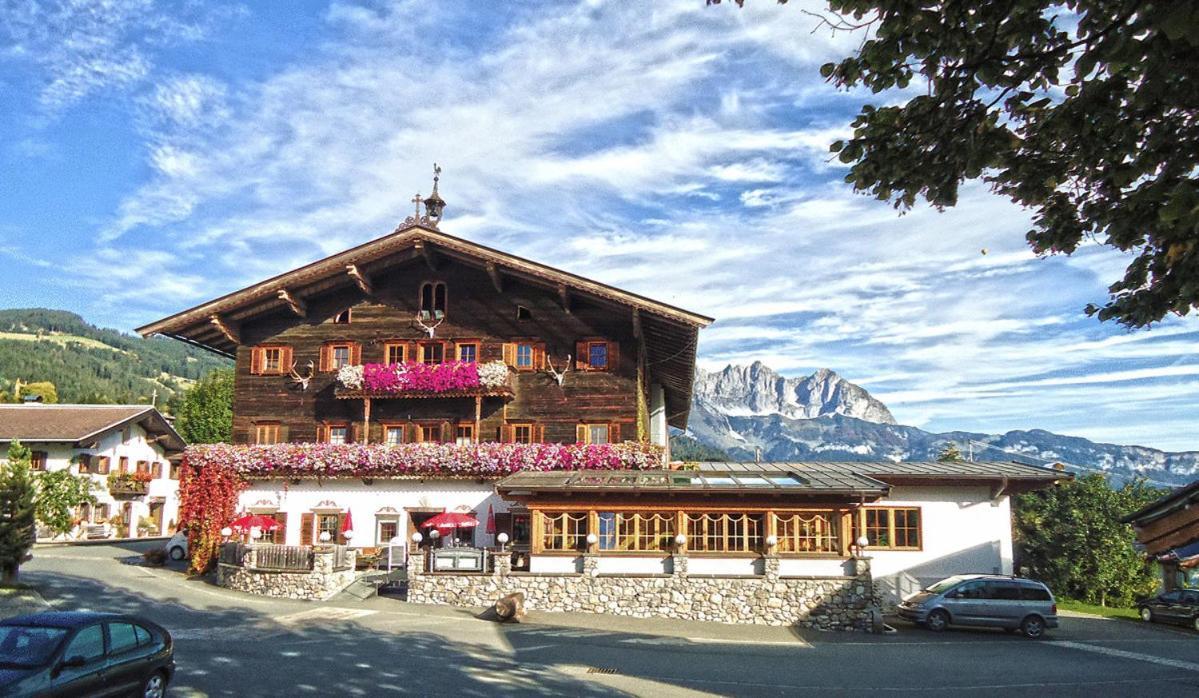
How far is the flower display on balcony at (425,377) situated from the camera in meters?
30.9

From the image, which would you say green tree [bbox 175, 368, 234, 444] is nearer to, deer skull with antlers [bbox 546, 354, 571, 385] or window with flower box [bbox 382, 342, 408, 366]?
window with flower box [bbox 382, 342, 408, 366]

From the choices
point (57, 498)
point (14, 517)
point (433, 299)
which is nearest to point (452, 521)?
point (433, 299)

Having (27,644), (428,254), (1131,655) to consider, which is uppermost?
(428,254)

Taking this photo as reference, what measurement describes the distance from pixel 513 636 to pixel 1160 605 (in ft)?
69.5

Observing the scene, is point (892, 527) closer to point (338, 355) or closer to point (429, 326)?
point (429, 326)

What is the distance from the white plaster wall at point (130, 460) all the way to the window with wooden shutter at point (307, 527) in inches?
864

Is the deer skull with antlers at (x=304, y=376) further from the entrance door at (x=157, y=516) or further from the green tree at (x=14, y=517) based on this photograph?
the entrance door at (x=157, y=516)

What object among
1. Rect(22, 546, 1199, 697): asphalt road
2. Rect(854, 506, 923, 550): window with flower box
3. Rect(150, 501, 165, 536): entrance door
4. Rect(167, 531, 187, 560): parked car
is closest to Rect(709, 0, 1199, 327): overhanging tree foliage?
Rect(22, 546, 1199, 697): asphalt road

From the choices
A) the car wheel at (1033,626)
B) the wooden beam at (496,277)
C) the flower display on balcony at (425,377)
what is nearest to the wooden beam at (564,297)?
the wooden beam at (496,277)

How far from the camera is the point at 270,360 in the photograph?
34.1m

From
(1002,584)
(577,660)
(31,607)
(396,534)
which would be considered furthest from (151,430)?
(1002,584)

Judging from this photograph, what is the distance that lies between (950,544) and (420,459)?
18.3 metres

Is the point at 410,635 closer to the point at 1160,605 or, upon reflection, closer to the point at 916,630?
the point at 916,630

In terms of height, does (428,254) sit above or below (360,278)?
above
